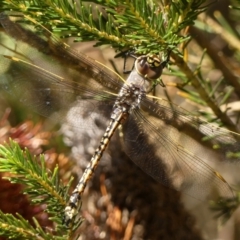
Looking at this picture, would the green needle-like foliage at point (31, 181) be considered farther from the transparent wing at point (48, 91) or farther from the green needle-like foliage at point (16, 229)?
the transparent wing at point (48, 91)

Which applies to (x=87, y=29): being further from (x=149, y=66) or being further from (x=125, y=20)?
(x=149, y=66)

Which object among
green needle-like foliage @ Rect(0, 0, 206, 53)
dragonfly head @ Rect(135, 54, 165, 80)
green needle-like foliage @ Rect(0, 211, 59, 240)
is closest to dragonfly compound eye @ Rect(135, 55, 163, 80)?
dragonfly head @ Rect(135, 54, 165, 80)

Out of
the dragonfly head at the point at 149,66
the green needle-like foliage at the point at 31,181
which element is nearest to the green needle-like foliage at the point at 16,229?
the green needle-like foliage at the point at 31,181

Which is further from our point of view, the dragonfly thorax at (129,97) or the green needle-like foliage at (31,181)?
the dragonfly thorax at (129,97)

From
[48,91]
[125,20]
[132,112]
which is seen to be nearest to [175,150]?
[132,112]

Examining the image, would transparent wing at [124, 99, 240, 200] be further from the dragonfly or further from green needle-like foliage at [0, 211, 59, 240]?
green needle-like foliage at [0, 211, 59, 240]

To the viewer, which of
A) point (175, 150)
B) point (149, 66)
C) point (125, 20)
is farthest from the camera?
point (175, 150)

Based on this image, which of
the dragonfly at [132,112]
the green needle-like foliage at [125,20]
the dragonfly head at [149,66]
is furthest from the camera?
the dragonfly at [132,112]
